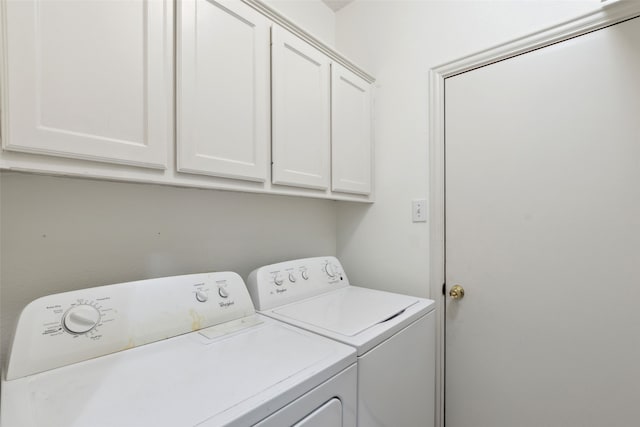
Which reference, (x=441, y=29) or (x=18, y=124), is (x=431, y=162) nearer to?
(x=441, y=29)

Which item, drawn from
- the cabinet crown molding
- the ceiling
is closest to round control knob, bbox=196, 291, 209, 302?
the cabinet crown molding

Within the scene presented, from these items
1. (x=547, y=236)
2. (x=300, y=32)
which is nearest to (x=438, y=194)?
(x=547, y=236)

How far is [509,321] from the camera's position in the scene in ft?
4.67

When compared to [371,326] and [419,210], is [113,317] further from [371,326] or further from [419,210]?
[419,210]

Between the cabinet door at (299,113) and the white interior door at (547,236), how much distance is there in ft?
2.29

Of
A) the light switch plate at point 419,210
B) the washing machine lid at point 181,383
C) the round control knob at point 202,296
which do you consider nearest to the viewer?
the washing machine lid at point 181,383

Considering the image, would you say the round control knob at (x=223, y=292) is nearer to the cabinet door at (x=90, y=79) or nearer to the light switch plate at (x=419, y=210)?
the cabinet door at (x=90, y=79)

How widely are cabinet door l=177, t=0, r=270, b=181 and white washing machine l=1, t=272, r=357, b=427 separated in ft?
1.58

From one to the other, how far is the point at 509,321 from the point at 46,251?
1912 millimetres

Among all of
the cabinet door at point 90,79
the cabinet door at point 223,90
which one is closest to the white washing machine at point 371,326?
the cabinet door at point 223,90

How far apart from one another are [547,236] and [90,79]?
179cm

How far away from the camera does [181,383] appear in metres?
0.74

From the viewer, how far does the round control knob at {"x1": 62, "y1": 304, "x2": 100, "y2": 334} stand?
0.85 meters

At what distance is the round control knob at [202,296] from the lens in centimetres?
111
